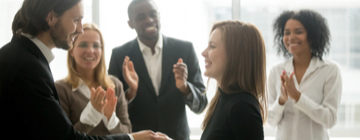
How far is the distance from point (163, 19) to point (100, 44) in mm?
1318

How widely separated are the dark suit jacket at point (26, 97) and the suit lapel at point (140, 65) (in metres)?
1.13

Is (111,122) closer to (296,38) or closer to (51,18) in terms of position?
(51,18)

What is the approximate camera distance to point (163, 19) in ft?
11.4

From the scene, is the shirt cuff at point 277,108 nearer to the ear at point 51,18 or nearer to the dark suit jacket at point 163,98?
the dark suit jacket at point 163,98

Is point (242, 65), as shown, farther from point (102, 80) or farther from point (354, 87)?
point (354, 87)

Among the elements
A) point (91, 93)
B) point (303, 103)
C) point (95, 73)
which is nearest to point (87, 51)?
point (95, 73)

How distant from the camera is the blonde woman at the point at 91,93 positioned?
6.41 ft

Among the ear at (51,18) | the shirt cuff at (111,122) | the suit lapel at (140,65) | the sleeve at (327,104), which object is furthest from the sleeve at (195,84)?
the ear at (51,18)

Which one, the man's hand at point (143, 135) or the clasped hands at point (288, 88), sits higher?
the clasped hands at point (288, 88)

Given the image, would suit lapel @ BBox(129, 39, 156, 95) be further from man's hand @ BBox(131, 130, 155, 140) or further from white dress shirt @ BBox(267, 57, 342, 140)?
white dress shirt @ BBox(267, 57, 342, 140)

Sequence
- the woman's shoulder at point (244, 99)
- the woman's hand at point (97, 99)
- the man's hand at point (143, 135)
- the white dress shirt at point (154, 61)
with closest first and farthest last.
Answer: the woman's shoulder at point (244, 99), the man's hand at point (143, 135), the woman's hand at point (97, 99), the white dress shirt at point (154, 61)

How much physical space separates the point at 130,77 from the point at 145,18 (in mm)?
469

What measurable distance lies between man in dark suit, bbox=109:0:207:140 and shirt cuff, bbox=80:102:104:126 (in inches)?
17.8

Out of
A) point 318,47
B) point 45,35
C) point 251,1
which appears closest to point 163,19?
point 251,1
